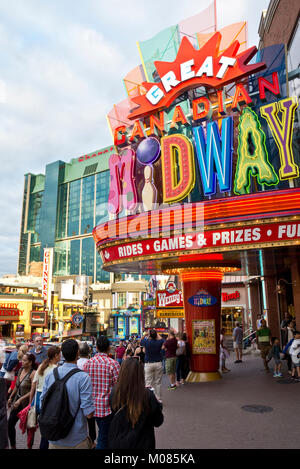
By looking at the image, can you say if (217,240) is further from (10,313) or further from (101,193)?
(101,193)

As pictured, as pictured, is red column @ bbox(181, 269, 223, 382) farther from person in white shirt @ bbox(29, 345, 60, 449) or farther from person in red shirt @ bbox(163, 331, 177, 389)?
person in white shirt @ bbox(29, 345, 60, 449)

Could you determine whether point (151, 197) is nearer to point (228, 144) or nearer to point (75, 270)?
point (228, 144)

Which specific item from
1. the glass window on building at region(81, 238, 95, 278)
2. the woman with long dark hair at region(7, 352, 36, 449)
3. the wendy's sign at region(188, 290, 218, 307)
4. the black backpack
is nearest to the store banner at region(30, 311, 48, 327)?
the wendy's sign at region(188, 290, 218, 307)

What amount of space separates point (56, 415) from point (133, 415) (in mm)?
989

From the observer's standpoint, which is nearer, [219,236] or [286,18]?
[219,236]

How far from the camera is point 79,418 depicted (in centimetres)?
405

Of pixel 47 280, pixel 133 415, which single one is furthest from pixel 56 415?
pixel 47 280

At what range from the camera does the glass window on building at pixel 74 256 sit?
11662 centimetres

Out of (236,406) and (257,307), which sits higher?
(257,307)

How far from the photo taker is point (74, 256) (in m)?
119

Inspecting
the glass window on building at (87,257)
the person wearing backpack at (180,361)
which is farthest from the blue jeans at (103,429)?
the glass window on building at (87,257)

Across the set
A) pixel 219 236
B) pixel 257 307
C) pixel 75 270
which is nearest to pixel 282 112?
pixel 219 236

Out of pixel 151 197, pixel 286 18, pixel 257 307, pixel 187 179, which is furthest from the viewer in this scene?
pixel 257 307

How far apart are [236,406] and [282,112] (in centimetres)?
922
